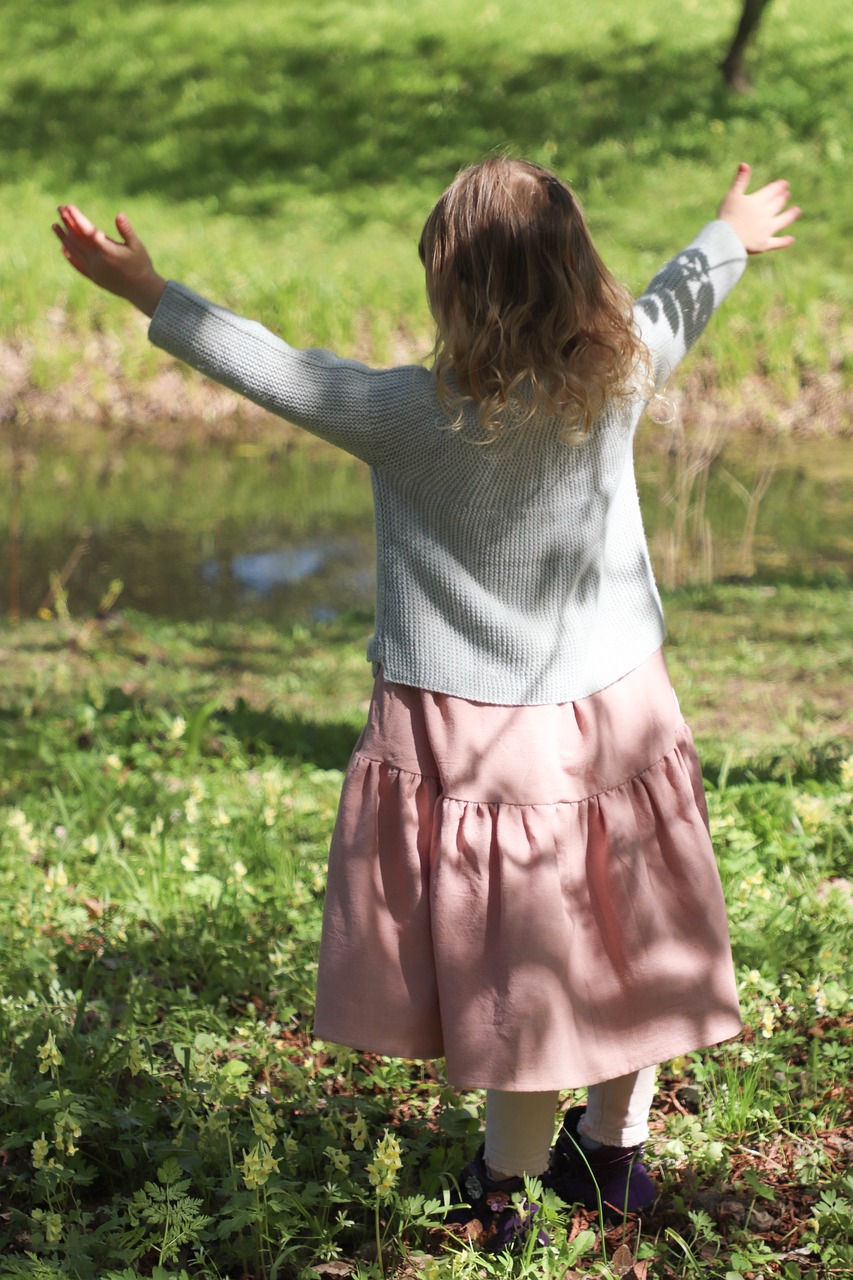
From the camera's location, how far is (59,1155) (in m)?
2.41

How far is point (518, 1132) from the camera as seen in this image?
7.04 feet

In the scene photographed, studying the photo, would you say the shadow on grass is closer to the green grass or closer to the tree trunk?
the green grass

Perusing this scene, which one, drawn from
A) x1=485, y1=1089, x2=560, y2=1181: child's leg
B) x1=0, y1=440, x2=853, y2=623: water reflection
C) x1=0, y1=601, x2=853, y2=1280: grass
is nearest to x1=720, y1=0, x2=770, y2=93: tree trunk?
x1=0, y1=440, x2=853, y2=623: water reflection

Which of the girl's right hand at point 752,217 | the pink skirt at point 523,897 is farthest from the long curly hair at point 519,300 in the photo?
the girl's right hand at point 752,217

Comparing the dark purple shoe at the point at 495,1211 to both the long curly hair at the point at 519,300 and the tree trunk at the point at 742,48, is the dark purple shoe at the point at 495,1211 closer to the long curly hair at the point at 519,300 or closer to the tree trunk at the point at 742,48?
the long curly hair at the point at 519,300

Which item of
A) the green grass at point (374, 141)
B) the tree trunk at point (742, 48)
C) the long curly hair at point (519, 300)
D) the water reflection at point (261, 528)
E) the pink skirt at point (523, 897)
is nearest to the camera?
the long curly hair at point (519, 300)

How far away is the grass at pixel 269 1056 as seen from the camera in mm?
2186

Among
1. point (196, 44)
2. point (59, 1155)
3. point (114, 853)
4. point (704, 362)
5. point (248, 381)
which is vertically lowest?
point (59, 1155)

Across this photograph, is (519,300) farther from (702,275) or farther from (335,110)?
(335,110)

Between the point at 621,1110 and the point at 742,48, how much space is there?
573 inches

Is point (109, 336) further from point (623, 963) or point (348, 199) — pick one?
point (623, 963)

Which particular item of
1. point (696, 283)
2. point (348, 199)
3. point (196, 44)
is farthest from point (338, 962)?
point (196, 44)

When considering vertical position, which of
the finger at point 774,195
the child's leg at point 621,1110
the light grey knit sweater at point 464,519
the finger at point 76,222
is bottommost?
the child's leg at point 621,1110

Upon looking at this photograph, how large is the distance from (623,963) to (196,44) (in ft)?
54.5
